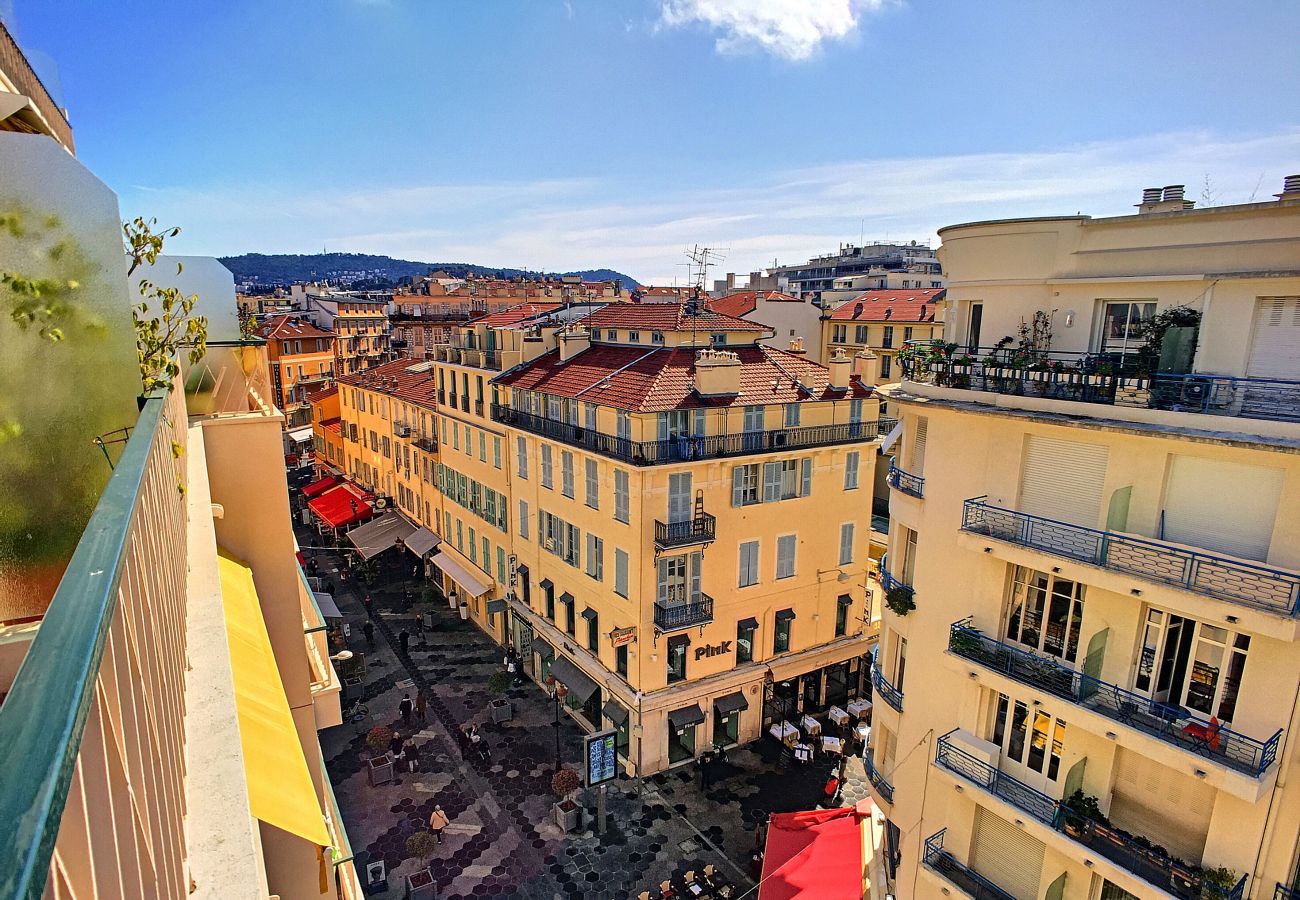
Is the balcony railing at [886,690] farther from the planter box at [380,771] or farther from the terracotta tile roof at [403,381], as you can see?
the terracotta tile roof at [403,381]

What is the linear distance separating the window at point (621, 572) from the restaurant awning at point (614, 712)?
4.00 metres

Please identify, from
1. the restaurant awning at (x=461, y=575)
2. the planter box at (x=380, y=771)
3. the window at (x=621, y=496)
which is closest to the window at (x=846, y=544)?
the window at (x=621, y=496)

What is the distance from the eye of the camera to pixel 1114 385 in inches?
466

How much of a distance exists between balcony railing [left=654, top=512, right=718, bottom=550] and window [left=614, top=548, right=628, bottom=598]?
1448 mm

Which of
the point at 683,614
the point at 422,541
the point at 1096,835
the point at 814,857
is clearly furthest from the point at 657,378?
the point at 422,541

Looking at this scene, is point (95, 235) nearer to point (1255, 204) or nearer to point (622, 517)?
point (1255, 204)

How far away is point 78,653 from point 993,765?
1496 cm

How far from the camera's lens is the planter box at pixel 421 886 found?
1944 centimetres

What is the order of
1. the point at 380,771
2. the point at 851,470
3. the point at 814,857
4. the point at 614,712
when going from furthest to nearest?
the point at 851,470, the point at 614,712, the point at 380,771, the point at 814,857

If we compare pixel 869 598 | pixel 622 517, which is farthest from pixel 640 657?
pixel 869 598

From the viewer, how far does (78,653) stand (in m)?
1.83

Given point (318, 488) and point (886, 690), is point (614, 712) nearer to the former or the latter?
point (886, 690)

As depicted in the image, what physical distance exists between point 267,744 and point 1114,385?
500 inches

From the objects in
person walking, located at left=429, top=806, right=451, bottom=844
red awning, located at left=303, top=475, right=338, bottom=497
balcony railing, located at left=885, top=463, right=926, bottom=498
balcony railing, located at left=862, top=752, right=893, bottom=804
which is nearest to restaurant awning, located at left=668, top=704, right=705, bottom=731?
person walking, located at left=429, top=806, right=451, bottom=844
